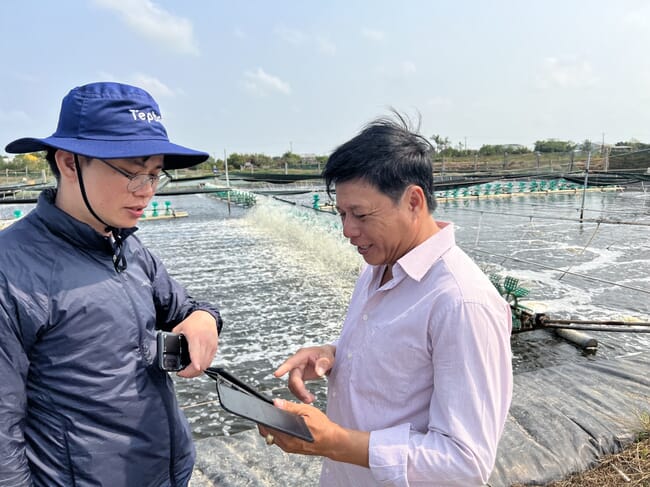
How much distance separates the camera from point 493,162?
144 ft

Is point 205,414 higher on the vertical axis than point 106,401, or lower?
lower

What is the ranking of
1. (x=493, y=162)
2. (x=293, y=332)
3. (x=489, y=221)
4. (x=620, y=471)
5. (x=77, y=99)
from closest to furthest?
1. (x=77, y=99)
2. (x=620, y=471)
3. (x=293, y=332)
4. (x=489, y=221)
5. (x=493, y=162)

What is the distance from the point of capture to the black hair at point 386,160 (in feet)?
3.66

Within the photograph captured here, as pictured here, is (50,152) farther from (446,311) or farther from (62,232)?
(446,311)

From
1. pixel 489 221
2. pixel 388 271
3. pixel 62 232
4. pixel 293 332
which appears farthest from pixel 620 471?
pixel 489 221

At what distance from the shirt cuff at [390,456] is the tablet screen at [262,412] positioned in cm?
15

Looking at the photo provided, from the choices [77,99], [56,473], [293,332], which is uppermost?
[77,99]

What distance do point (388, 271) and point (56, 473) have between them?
1090 millimetres

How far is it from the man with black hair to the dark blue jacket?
45cm

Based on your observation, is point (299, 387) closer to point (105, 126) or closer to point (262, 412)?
point (262, 412)

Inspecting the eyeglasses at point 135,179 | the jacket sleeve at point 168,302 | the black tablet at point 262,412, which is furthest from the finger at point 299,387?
the eyeglasses at point 135,179

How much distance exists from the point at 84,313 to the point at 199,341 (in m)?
0.35

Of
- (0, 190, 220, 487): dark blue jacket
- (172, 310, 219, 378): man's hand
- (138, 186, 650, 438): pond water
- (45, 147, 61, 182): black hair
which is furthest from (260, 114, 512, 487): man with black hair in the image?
(138, 186, 650, 438): pond water

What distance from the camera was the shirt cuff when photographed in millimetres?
999
